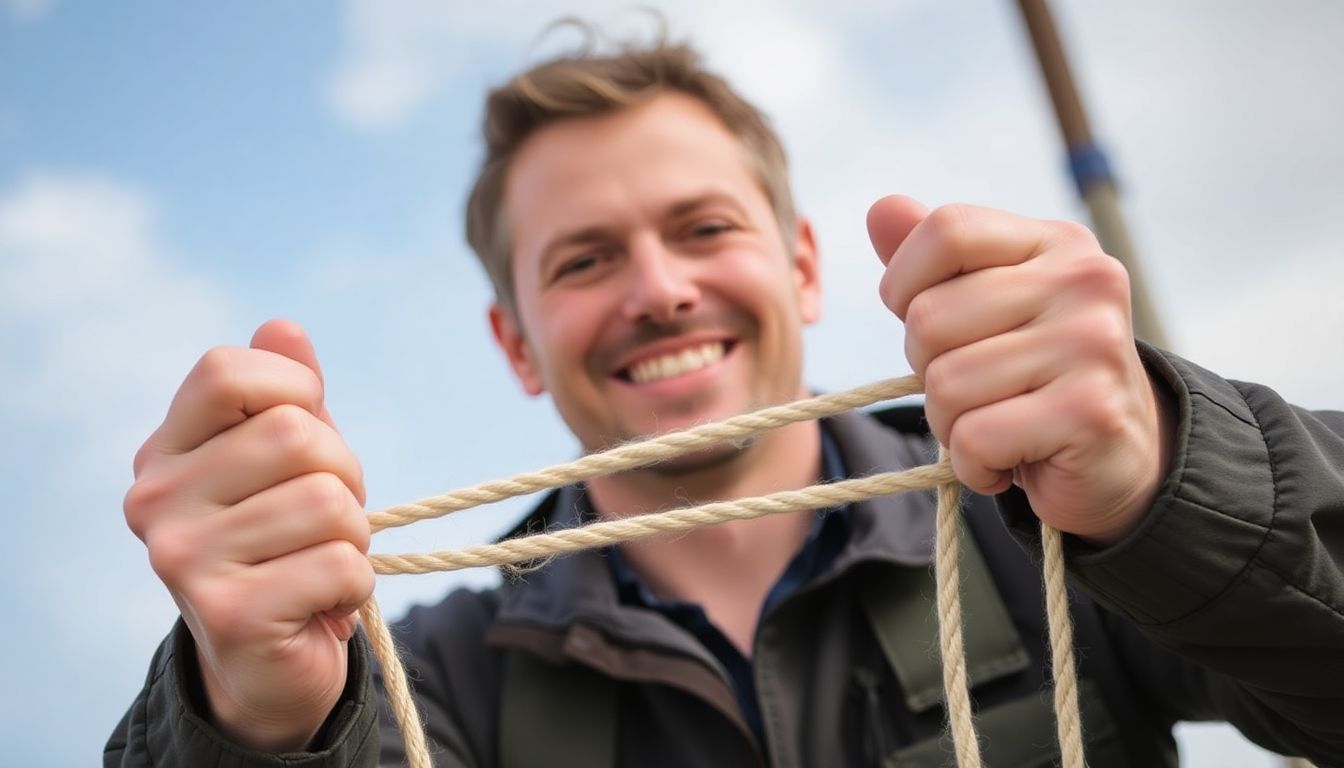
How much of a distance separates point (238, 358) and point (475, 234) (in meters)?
1.47

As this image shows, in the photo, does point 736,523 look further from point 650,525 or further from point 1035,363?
point 1035,363

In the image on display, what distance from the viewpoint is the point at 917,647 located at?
1537 mm

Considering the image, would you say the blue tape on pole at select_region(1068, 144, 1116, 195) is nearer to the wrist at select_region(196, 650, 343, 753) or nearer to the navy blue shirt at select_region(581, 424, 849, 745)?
the navy blue shirt at select_region(581, 424, 849, 745)

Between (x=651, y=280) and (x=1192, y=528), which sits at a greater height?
(x=651, y=280)

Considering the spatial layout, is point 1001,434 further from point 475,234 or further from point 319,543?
point 475,234

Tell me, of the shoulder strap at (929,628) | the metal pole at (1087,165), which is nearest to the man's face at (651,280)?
the shoulder strap at (929,628)

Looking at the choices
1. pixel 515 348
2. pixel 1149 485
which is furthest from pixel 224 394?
pixel 515 348

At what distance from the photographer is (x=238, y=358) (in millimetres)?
914

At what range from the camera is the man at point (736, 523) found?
0.90 metres

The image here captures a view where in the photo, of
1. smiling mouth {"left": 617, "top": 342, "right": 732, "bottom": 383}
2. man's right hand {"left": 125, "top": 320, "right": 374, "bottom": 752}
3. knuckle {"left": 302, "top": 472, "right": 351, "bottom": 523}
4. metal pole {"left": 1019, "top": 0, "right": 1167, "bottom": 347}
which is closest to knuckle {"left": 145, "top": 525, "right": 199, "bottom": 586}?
man's right hand {"left": 125, "top": 320, "right": 374, "bottom": 752}

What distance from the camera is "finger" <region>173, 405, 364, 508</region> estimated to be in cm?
90

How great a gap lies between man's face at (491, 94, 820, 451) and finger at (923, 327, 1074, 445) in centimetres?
90

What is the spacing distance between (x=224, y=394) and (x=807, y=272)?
5.33 ft

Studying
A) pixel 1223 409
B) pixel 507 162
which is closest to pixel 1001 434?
pixel 1223 409
